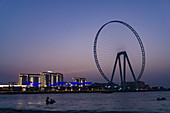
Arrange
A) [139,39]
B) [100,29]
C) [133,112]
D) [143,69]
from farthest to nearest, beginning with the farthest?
[143,69] → [139,39] → [100,29] → [133,112]

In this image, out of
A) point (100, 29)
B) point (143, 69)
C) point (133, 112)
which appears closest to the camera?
point (133, 112)

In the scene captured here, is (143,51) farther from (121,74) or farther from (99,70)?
(99,70)

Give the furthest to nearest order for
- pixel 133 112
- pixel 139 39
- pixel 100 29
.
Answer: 1. pixel 139 39
2. pixel 100 29
3. pixel 133 112

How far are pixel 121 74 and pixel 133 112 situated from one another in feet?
243

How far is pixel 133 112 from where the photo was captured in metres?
36.7

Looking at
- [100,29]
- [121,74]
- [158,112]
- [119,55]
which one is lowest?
[158,112]

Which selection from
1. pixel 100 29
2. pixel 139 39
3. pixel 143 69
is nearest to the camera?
pixel 100 29

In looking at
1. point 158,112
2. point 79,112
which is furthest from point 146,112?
point 79,112

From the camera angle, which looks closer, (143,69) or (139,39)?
(139,39)

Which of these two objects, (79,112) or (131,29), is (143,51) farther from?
(79,112)

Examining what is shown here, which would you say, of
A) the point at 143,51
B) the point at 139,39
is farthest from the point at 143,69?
the point at 139,39

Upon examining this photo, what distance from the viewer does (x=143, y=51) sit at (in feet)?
359

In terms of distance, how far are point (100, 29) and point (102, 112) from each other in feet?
210

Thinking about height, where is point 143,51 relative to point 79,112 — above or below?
above
